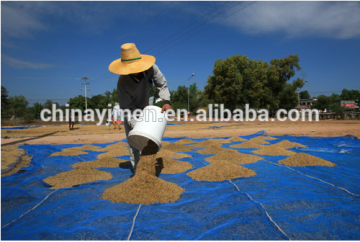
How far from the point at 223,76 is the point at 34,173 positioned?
22.7 meters

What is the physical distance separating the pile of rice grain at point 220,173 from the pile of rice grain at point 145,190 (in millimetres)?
572

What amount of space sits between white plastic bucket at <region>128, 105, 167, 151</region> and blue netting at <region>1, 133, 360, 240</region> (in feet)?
2.30

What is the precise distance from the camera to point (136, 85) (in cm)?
312

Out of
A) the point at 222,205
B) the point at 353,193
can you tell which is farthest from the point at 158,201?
the point at 353,193

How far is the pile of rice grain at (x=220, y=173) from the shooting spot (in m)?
3.00

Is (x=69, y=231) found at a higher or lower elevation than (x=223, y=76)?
lower

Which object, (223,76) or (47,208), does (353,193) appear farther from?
(223,76)

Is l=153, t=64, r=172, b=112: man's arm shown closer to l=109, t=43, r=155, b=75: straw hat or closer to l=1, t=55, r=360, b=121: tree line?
l=109, t=43, r=155, b=75: straw hat

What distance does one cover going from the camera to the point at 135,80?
3.10 m

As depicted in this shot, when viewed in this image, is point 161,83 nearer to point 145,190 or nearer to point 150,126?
point 150,126

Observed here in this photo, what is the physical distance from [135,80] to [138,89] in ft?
0.42

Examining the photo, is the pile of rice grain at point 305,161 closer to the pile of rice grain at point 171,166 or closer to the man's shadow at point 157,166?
the pile of rice grain at point 171,166

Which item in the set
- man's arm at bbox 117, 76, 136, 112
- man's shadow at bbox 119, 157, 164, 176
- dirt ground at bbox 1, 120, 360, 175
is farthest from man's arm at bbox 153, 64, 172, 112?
dirt ground at bbox 1, 120, 360, 175

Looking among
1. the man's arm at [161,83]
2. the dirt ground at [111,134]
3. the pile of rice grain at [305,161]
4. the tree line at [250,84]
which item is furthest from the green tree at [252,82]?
the man's arm at [161,83]
